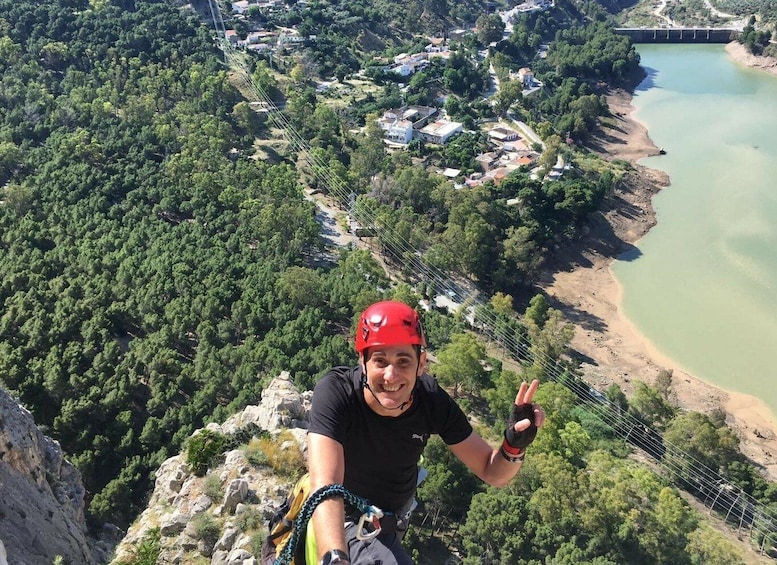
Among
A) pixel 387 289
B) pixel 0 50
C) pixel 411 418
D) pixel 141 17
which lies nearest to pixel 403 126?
pixel 387 289

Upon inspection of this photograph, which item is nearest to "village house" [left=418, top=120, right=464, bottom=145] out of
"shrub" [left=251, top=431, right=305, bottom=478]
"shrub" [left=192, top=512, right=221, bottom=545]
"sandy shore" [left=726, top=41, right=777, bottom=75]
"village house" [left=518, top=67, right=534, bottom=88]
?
"village house" [left=518, top=67, right=534, bottom=88]

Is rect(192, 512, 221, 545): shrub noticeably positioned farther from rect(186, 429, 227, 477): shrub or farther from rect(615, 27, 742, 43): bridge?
rect(615, 27, 742, 43): bridge

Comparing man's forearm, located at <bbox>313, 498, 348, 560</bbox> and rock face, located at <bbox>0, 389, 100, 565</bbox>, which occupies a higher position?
man's forearm, located at <bbox>313, 498, 348, 560</bbox>

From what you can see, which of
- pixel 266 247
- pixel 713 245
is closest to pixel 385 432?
pixel 266 247

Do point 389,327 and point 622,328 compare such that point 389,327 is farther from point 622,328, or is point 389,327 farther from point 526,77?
point 526,77

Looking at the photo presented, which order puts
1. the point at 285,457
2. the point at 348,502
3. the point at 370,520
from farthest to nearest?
the point at 285,457 < the point at 348,502 < the point at 370,520
